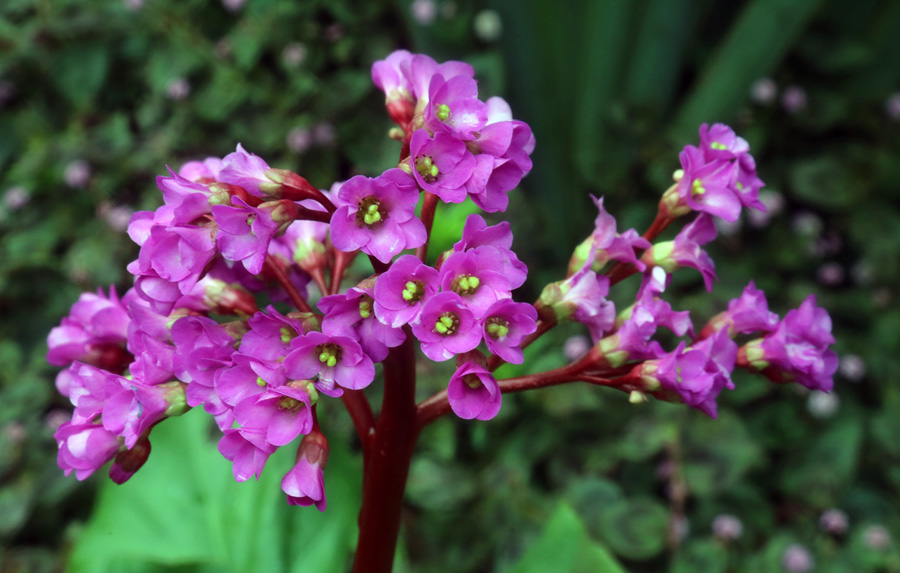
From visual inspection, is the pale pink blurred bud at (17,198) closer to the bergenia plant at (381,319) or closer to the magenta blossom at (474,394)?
the bergenia plant at (381,319)

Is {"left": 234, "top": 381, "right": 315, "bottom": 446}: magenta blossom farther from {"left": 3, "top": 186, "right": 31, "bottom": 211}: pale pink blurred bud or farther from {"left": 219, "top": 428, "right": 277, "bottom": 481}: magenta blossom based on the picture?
{"left": 3, "top": 186, "right": 31, "bottom": 211}: pale pink blurred bud

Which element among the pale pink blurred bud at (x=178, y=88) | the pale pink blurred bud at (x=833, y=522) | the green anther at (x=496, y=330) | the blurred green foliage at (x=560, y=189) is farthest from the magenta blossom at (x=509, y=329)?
the pale pink blurred bud at (x=178, y=88)

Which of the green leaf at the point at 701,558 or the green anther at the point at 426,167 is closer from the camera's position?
the green anther at the point at 426,167

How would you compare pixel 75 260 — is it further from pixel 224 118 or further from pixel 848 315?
pixel 848 315

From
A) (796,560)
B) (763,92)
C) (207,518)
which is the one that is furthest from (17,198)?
(796,560)

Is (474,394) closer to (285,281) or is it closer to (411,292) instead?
(411,292)

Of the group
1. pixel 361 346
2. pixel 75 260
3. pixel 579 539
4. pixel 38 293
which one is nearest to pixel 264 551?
pixel 579 539
